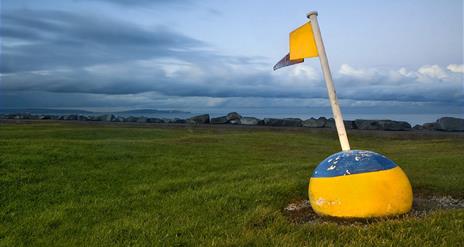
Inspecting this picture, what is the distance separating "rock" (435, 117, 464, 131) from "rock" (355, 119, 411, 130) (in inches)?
83.5

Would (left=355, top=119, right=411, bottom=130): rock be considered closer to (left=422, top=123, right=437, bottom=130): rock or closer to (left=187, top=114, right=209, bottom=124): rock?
(left=422, top=123, right=437, bottom=130): rock

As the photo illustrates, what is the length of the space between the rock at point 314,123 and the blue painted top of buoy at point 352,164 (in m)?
28.0

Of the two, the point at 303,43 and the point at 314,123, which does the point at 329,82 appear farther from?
the point at 314,123

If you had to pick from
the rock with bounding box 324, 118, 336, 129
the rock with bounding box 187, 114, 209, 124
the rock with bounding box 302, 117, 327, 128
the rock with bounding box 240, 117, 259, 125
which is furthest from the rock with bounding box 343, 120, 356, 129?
the rock with bounding box 187, 114, 209, 124

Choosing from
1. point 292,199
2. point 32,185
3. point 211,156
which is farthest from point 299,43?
point 211,156

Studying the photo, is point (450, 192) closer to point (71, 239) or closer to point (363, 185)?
point (363, 185)

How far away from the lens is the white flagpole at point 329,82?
694cm

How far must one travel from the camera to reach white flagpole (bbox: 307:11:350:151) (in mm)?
6941

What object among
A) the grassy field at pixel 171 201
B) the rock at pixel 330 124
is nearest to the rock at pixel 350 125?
the rock at pixel 330 124

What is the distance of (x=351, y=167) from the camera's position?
614 cm

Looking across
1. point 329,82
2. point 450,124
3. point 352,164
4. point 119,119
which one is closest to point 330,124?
point 450,124

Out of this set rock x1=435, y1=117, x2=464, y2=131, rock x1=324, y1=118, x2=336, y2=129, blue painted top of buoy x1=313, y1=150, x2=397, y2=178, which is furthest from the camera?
rock x1=324, y1=118, x2=336, y2=129

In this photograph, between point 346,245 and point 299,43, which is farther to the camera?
point 299,43

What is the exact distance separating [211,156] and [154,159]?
83.5 inches
